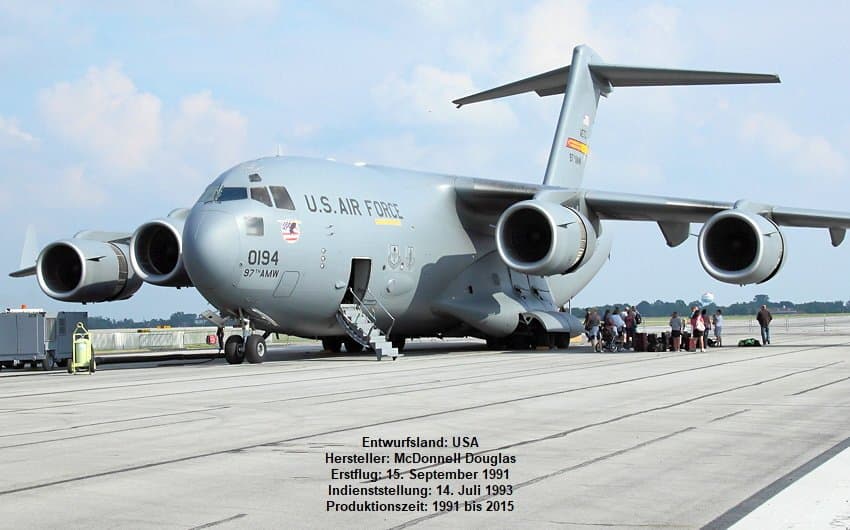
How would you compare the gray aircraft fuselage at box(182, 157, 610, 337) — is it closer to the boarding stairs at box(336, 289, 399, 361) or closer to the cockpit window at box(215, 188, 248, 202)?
the cockpit window at box(215, 188, 248, 202)

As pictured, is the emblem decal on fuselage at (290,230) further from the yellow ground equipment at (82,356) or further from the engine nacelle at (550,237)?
the engine nacelle at (550,237)

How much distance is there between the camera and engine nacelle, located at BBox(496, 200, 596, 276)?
22.4 metres

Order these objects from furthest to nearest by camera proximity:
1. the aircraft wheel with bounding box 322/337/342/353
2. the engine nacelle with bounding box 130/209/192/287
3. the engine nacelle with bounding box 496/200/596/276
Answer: the aircraft wheel with bounding box 322/337/342/353
the engine nacelle with bounding box 130/209/192/287
the engine nacelle with bounding box 496/200/596/276

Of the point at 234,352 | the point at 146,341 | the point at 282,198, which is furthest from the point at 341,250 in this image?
the point at 146,341

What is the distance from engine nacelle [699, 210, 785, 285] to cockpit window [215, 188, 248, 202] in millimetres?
9575

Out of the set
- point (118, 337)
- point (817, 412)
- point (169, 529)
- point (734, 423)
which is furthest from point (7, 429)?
point (118, 337)

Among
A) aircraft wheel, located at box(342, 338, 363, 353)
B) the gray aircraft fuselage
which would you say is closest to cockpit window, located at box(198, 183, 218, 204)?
the gray aircraft fuselage

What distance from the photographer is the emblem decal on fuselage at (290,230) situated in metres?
20.4

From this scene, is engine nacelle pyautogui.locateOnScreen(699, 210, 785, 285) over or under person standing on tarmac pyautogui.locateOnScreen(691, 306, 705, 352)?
over

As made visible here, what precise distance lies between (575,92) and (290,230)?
1167 cm

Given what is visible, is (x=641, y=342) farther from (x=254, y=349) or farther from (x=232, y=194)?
(x=232, y=194)

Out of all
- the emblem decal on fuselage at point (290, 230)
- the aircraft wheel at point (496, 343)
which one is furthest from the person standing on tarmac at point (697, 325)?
the emblem decal on fuselage at point (290, 230)

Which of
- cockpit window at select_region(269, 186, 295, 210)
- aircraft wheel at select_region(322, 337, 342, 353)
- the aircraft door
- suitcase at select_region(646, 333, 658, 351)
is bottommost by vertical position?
suitcase at select_region(646, 333, 658, 351)

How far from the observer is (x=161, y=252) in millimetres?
24516
